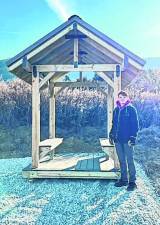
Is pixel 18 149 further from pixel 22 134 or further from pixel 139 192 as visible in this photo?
pixel 139 192

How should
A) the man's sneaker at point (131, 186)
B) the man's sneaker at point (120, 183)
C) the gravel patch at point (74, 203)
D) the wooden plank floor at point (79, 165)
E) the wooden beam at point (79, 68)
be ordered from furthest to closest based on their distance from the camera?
the wooden plank floor at point (79, 165)
the wooden beam at point (79, 68)
the man's sneaker at point (120, 183)
the man's sneaker at point (131, 186)
the gravel patch at point (74, 203)

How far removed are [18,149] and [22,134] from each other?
1561mm

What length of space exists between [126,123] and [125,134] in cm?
24

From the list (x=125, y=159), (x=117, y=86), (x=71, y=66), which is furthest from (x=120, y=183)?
(x=71, y=66)

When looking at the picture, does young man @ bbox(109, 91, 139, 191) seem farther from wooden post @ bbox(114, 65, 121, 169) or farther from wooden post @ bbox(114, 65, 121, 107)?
wooden post @ bbox(114, 65, 121, 107)

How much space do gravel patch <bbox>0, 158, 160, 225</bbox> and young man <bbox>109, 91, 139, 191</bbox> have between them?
0.94ft

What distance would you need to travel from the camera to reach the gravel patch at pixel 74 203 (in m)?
5.37

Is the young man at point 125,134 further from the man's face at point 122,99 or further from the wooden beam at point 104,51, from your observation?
the wooden beam at point 104,51

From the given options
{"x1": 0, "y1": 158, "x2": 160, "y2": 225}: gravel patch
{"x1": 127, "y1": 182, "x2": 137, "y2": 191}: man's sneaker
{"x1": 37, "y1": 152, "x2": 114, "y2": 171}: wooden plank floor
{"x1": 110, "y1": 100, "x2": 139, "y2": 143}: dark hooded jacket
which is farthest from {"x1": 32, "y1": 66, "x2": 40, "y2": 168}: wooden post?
{"x1": 127, "y1": 182, "x2": 137, "y2": 191}: man's sneaker

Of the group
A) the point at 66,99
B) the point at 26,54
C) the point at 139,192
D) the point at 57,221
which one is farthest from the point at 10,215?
the point at 66,99

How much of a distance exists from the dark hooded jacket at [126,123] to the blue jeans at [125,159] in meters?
0.14

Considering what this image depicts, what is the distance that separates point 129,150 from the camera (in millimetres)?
7254

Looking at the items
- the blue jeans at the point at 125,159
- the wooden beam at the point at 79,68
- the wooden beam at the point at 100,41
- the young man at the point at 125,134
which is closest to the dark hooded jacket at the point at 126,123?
the young man at the point at 125,134

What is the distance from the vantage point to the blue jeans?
719cm
